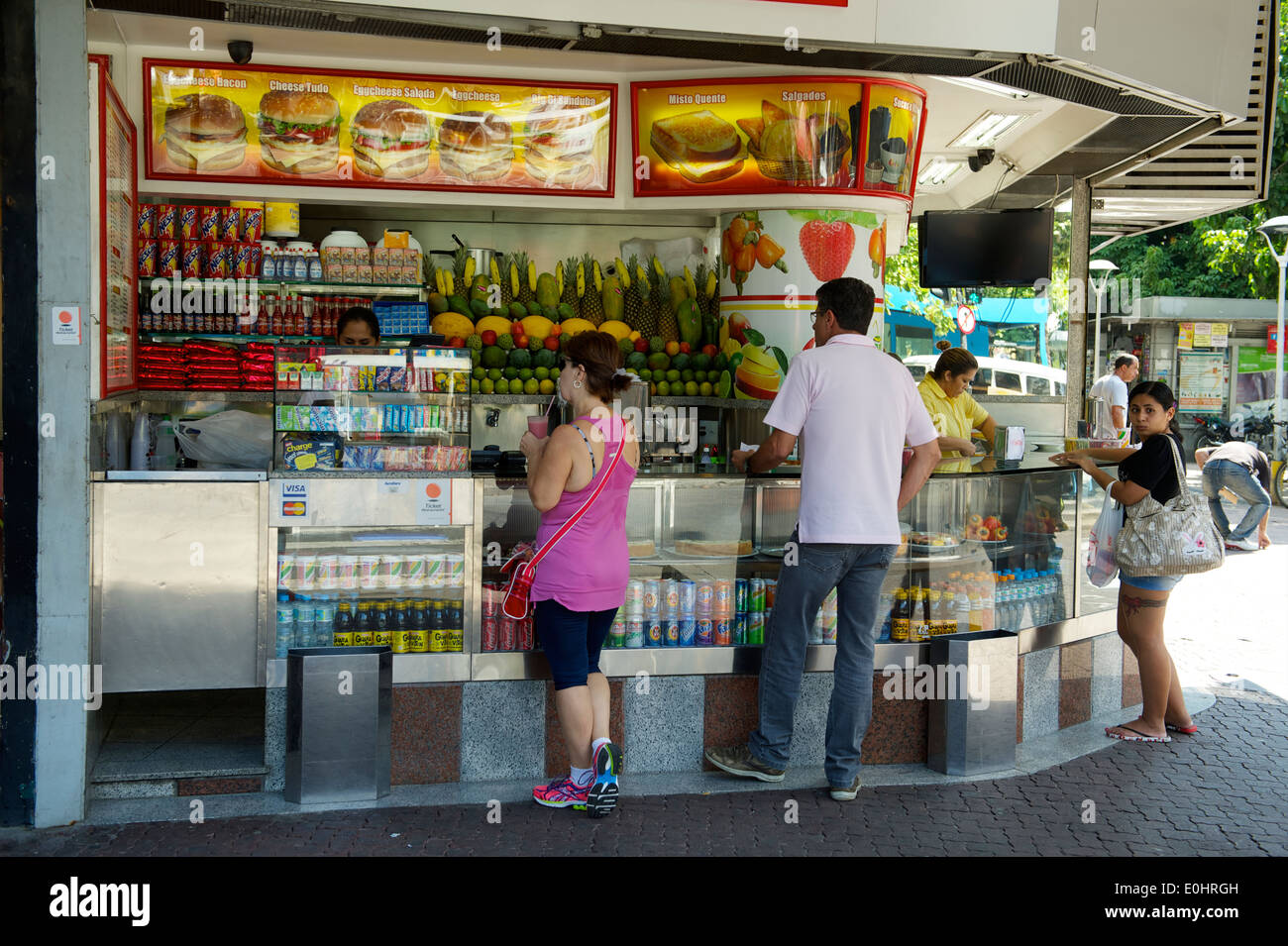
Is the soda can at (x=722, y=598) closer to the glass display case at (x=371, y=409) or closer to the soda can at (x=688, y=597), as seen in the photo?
the soda can at (x=688, y=597)

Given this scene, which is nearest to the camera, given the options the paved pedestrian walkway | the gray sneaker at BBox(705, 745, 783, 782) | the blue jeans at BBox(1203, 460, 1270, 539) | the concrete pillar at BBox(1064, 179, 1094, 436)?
the paved pedestrian walkway

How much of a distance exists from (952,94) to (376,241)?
4.02 m

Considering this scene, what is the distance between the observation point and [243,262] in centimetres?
715

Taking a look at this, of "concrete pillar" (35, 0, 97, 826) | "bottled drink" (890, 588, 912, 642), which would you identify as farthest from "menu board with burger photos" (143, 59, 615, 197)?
"bottled drink" (890, 588, 912, 642)

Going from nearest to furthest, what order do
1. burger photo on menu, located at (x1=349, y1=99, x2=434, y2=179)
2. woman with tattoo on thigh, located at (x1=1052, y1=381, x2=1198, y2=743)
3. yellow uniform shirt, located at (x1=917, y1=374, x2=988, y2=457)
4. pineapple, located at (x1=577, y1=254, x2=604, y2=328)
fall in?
woman with tattoo on thigh, located at (x1=1052, y1=381, x2=1198, y2=743), burger photo on menu, located at (x1=349, y1=99, x2=434, y2=179), yellow uniform shirt, located at (x1=917, y1=374, x2=988, y2=457), pineapple, located at (x1=577, y1=254, x2=604, y2=328)

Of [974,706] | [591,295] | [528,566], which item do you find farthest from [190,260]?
[974,706]

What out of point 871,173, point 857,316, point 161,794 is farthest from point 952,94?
point 161,794

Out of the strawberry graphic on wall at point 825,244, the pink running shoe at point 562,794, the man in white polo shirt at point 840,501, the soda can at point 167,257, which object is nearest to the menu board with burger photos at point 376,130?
the soda can at point 167,257

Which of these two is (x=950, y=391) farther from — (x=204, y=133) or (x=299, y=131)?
(x=204, y=133)

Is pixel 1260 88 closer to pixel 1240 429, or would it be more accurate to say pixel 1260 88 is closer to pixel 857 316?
pixel 857 316

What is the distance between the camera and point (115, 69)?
6.49 m

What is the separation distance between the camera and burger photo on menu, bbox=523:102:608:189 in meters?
7.27

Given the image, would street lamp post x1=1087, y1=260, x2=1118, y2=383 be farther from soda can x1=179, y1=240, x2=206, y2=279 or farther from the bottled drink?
soda can x1=179, y1=240, x2=206, y2=279

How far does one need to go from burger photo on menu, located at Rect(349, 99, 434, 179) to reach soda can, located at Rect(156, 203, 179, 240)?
44.8 inches
